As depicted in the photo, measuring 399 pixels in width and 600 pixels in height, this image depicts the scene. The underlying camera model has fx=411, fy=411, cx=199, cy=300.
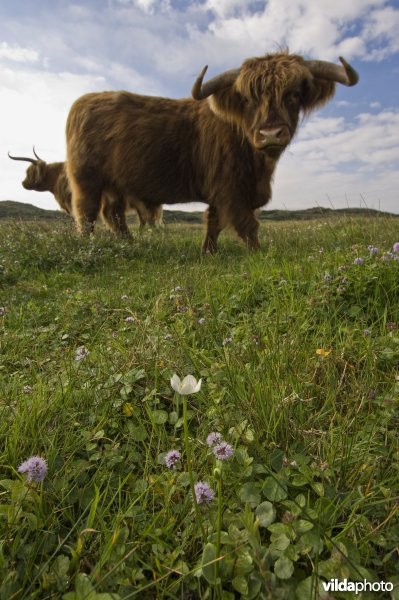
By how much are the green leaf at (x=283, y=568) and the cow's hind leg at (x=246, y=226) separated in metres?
5.10

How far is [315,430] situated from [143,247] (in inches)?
193

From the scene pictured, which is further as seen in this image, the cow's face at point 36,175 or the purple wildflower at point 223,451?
the cow's face at point 36,175

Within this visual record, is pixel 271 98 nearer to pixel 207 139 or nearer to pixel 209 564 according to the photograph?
pixel 207 139

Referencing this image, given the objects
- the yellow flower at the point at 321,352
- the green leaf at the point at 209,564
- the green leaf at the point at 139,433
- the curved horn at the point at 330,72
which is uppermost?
the curved horn at the point at 330,72

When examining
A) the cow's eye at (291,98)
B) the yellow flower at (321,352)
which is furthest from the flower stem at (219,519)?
the cow's eye at (291,98)

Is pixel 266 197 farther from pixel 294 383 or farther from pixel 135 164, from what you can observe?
pixel 294 383

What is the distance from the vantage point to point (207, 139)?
5949mm

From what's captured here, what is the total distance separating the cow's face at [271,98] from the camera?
15.7 feet

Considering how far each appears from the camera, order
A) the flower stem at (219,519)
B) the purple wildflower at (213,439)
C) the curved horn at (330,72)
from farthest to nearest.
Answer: the curved horn at (330,72) → the purple wildflower at (213,439) → the flower stem at (219,519)

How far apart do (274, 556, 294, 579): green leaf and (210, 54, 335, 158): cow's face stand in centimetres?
446

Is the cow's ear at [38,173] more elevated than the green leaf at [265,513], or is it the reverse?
the cow's ear at [38,173]

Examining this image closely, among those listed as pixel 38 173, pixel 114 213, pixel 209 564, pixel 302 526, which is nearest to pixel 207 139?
pixel 114 213

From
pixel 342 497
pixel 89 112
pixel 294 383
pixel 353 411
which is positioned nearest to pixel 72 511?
pixel 342 497

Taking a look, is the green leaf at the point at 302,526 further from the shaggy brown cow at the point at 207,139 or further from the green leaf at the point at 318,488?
the shaggy brown cow at the point at 207,139
